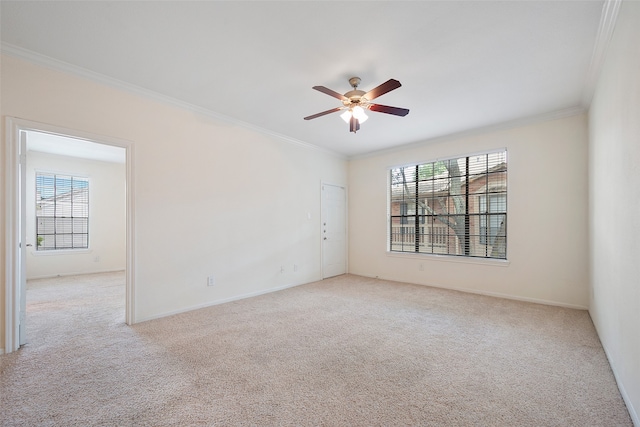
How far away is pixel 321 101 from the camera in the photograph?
3.58 m

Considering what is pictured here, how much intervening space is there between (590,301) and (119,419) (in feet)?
16.1

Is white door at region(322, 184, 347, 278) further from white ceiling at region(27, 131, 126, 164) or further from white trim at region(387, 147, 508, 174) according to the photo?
white ceiling at region(27, 131, 126, 164)

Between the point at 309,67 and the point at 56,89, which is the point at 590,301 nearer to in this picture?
the point at 309,67

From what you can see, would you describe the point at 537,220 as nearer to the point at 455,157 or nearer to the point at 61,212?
the point at 455,157

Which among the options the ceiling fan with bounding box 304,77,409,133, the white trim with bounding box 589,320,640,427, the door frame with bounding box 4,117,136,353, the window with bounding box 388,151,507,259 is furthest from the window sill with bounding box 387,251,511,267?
the door frame with bounding box 4,117,136,353

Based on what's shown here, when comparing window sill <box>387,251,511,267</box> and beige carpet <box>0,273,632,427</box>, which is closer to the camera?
beige carpet <box>0,273,632,427</box>

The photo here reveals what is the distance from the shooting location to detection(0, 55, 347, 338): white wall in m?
2.85

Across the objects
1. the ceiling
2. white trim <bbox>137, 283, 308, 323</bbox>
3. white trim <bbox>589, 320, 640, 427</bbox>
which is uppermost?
the ceiling

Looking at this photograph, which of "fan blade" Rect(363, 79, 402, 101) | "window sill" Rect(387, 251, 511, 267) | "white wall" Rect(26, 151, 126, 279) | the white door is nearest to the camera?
"fan blade" Rect(363, 79, 402, 101)

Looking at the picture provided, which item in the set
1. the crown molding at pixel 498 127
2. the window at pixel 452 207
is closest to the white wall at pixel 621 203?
the crown molding at pixel 498 127

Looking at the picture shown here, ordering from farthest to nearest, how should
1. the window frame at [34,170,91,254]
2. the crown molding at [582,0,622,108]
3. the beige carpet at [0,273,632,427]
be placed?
the window frame at [34,170,91,254]
the crown molding at [582,0,622,108]
the beige carpet at [0,273,632,427]

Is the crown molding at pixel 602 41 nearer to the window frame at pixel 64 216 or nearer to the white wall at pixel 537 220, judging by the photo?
the white wall at pixel 537 220

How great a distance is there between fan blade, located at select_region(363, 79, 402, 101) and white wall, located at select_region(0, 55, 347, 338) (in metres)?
2.32

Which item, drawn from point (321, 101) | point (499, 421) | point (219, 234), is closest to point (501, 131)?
point (321, 101)
